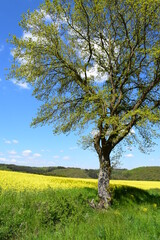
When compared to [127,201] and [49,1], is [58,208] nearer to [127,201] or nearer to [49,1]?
[127,201]

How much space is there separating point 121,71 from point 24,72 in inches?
255

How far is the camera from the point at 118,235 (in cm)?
638

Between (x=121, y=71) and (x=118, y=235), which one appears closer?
(x=118, y=235)

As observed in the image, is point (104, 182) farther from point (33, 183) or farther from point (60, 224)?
point (33, 183)

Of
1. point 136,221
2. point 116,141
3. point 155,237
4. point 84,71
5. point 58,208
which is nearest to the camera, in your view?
point 155,237

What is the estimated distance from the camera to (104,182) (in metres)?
14.1

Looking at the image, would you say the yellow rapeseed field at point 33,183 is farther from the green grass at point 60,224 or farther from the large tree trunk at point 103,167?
the green grass at point 60,224

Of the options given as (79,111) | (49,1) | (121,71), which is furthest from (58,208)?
(49,1)

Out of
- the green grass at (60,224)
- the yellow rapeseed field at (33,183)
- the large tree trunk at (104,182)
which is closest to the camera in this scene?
the green grass at (60,224)

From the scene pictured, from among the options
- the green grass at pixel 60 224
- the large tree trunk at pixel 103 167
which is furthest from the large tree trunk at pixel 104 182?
the green grass at pixel 60 224

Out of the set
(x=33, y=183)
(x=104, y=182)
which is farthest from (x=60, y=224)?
(x=33, y=183)

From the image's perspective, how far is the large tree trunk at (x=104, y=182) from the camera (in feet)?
44.7

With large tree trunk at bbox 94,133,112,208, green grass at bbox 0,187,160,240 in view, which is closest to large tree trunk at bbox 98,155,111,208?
large tree trunk at bbox 94,133,112,208

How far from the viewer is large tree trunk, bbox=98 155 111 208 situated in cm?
1362
